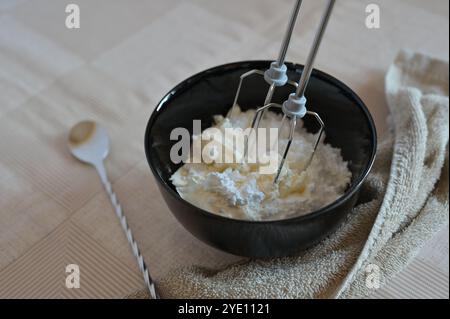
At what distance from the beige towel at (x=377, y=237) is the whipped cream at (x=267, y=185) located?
5cm

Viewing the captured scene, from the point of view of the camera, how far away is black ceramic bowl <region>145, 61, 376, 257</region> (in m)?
0.39

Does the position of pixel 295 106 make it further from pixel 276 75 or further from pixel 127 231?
pixel 127 231

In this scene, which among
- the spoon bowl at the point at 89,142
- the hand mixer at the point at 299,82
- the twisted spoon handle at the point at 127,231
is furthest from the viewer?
the spoon bowl at the point at 89,142

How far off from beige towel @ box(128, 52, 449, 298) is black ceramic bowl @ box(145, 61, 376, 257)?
0.03 m

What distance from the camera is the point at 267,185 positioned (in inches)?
17.1

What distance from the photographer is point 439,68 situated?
0.62 m

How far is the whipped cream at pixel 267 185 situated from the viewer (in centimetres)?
42

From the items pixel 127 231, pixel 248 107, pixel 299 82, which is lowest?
pixel 127 231

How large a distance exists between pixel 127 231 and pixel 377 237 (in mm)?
246

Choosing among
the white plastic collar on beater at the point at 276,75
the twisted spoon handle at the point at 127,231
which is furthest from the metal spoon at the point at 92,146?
the white plastic collar on beater at the point at 276,75

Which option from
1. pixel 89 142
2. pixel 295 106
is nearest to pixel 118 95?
pixel 89 142

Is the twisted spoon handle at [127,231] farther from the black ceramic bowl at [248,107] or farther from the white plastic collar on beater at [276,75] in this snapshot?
the white plastic collar on beater at [276,75]

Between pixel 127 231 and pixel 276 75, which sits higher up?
pixel 276 75
